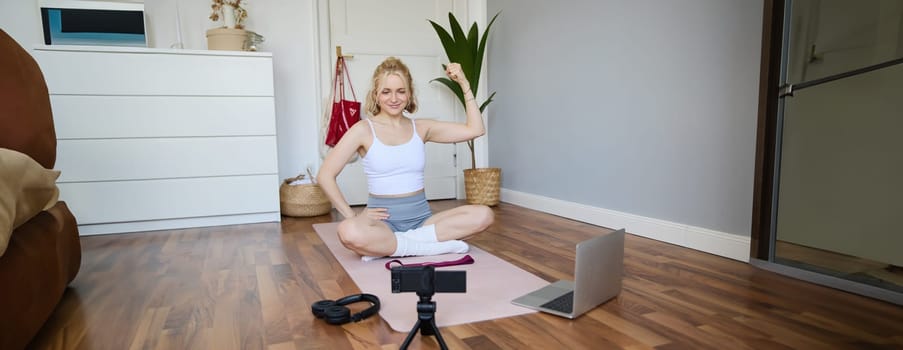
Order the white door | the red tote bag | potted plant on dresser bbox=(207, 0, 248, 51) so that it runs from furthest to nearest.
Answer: the white door < the red tote bag < potted plant on dresser bbox=(207, 0, 248, 51)

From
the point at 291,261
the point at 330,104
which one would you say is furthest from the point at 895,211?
the point at 330,104

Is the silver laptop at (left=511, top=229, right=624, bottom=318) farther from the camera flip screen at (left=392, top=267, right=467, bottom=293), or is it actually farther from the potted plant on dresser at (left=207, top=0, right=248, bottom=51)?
the potted plant on dresser at (left=207, top=0, right=248, bottom=51)

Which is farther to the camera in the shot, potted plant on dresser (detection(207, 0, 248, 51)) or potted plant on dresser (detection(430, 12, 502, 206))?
potted plant on dresser (detection(430, 12, 502, 206))

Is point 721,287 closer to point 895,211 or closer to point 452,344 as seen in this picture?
point 895,211

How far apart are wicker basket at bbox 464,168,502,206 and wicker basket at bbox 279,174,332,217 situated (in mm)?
1062

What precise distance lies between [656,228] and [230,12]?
2.77 meters

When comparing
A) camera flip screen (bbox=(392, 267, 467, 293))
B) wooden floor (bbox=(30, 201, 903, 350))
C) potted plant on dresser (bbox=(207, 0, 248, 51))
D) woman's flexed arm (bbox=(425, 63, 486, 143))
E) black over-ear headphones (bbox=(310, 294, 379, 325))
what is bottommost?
wooden floor (bbox=(30, 201, 903, 350))

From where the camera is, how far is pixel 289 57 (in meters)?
3.84

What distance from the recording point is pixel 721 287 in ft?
5.98

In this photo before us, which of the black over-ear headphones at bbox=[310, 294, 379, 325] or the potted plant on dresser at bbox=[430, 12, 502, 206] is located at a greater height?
the potted plant on dresser at bbox=[430, 12, 502, 206]

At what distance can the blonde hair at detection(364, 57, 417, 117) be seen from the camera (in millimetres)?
2115

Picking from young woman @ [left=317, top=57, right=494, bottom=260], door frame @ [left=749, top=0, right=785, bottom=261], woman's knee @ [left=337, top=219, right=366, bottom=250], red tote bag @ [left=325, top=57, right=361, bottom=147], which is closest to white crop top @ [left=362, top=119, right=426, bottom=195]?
young woman @ [left=317, top=57, right=494, bottom=260]

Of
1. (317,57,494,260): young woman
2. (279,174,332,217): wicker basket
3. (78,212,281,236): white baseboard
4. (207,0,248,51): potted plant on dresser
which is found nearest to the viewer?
(317,57,494,260): young woman

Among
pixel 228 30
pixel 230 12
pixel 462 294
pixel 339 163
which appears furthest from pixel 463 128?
pixel 230 12
